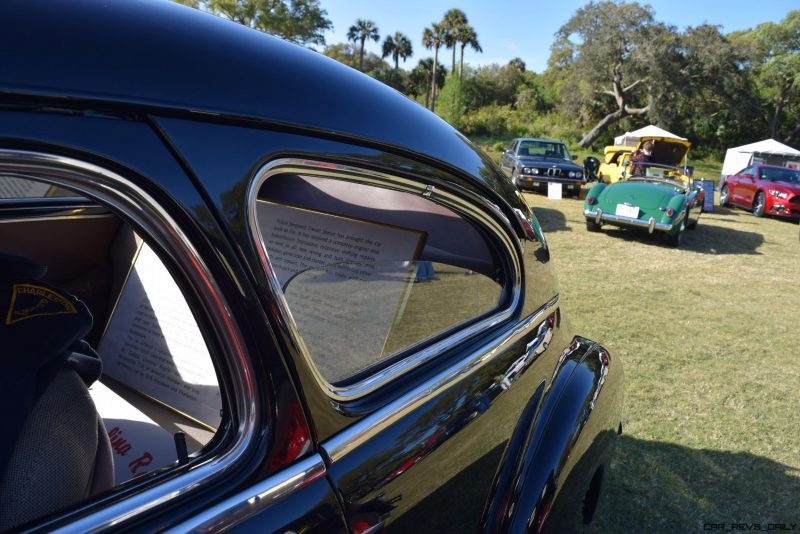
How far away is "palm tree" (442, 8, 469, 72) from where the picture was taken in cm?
5131

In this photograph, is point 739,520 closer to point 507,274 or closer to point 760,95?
point 507,274

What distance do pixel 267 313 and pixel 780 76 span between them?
50.7 metres

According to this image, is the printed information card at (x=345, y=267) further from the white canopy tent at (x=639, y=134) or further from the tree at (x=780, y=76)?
the tree at (x=780, y=76)

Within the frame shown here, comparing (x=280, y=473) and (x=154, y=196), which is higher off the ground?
(x=154, y=196)

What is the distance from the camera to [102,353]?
64.2 inches

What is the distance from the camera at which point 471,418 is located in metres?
1.17

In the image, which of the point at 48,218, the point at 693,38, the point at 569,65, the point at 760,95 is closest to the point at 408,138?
the point at 48,218

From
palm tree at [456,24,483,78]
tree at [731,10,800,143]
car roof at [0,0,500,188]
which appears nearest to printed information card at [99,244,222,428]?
car roof at [0,0,500,188]

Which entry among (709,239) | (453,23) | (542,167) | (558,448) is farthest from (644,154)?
(453,23)

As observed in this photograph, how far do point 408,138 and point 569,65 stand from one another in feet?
147

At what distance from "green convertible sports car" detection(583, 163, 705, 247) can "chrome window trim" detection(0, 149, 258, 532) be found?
873cm

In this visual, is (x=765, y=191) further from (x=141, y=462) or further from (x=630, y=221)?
(x=141, y=462)

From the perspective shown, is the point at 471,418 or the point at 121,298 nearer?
the point at 471,418

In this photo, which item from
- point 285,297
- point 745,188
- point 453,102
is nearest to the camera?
point 285,297
